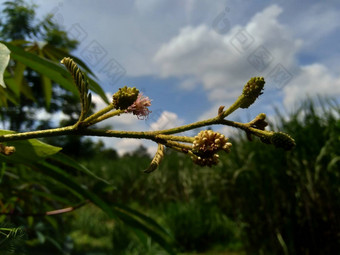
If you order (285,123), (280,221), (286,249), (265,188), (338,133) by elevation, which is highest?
(285,123)

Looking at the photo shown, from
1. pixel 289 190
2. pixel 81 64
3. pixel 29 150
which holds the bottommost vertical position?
pixel 29 150

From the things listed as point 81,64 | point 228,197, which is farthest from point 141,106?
point 228,197

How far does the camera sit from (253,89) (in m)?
0.37

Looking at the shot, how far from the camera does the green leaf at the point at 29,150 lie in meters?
0.40

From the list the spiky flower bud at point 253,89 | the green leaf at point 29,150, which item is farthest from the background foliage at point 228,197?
the spiky flower bud at point 253,89

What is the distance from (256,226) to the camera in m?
3.41

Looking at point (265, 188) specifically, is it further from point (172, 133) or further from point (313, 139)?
point (172, 133)

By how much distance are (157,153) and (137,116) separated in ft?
0.30

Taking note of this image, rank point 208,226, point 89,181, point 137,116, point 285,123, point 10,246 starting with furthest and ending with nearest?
point 89,181 → point 208,226 → point 285,123 → point 137,116 → point 10,246

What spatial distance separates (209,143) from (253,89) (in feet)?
0.29

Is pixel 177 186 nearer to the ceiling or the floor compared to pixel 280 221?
nearer to the ceiling

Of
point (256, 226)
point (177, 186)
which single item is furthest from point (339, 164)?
point (177, 186)

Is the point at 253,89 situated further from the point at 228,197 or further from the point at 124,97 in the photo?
the point at 228,197

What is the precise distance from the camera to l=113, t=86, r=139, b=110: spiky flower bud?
346 mm
